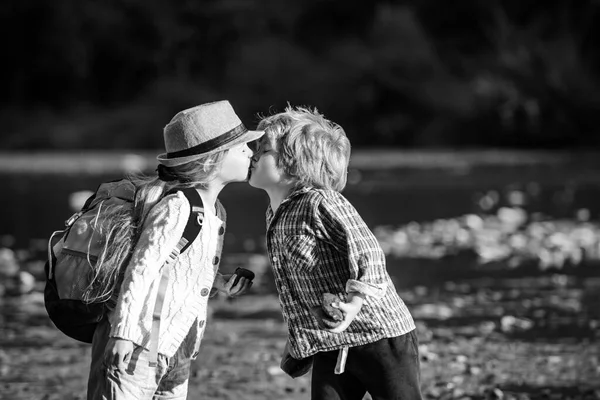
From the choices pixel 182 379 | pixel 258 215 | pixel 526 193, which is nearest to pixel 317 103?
pixel 526 193

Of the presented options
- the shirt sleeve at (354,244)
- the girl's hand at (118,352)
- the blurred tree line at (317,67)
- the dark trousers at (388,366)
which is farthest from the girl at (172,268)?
the blurred tree line at (317,67)

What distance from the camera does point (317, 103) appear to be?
35625 millimetres

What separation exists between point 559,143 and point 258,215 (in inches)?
734

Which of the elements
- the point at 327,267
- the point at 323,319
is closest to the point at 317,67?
the point at 327,267

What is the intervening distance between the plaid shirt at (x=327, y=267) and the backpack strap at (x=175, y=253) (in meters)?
0.26

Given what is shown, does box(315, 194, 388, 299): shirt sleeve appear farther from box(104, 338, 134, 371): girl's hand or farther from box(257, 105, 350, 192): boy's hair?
box(104, 338, 134, 371): girl's hand

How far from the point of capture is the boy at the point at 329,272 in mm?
3543

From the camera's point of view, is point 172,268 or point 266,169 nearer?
point 172,268

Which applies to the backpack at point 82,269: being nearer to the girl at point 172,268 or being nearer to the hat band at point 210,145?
the girl at point 172,268

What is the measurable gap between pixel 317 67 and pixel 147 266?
115 ft

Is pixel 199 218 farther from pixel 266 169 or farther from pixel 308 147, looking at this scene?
pixel 308 147

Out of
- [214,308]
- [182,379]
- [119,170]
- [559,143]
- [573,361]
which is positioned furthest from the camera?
[559,143]

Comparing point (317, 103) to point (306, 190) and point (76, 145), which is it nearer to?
point (76, 145)

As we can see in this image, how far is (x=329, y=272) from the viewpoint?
3.60m
